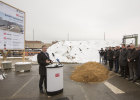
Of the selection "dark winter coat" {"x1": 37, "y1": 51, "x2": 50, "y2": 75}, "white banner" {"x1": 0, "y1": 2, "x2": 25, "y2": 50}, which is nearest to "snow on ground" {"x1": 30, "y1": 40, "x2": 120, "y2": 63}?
"white banner" {"x1": 0, "y1": 2, "x2": 25, "y2": 50}

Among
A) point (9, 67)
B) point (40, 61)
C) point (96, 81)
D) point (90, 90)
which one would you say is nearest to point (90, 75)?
point (96, 81)

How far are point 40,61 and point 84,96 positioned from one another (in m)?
2.10

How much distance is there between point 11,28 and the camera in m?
7.22

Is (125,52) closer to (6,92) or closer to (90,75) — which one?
(90,75)

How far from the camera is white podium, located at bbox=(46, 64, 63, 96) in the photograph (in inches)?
136

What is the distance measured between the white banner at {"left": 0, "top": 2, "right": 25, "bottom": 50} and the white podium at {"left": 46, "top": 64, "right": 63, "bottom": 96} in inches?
195

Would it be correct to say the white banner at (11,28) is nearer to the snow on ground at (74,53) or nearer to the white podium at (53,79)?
the white podium at (53,79)

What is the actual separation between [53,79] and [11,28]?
594 cm

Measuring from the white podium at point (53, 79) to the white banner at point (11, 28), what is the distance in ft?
16.3

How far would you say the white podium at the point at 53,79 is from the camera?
136 inches

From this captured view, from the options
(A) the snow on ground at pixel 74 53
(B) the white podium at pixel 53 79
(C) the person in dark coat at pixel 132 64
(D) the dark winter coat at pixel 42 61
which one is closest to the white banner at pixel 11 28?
(D) the dark winter coat at pixel 42 61

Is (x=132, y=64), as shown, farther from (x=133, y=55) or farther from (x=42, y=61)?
(x=42, y=61)

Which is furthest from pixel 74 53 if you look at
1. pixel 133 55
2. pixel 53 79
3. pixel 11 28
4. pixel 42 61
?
pixel 53 79

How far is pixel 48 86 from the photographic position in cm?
351
